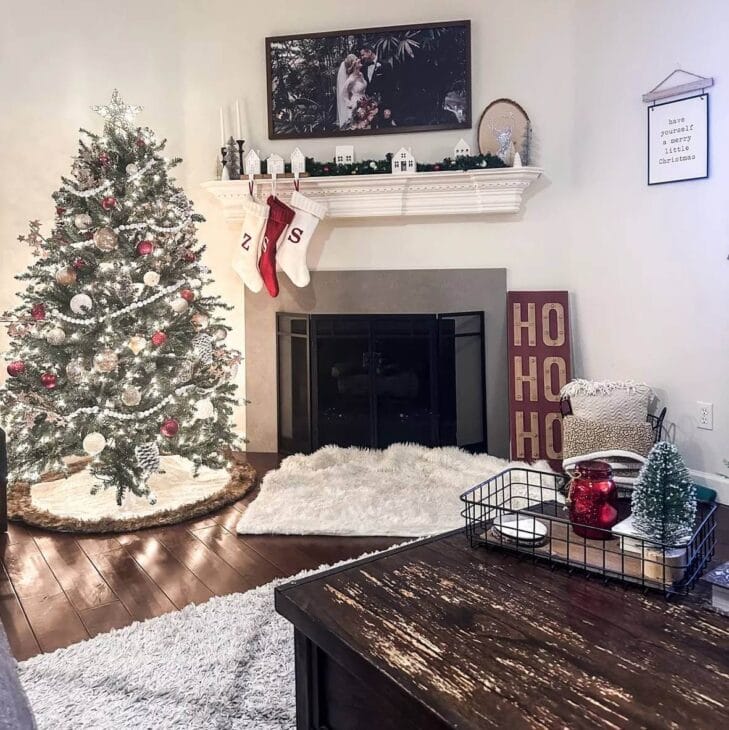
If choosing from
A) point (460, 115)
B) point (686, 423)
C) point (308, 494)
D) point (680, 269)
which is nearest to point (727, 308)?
point (680, 269)

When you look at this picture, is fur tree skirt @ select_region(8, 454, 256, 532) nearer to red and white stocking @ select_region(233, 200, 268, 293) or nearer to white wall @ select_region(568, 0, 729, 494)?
red and white stocking @ select_region(233, 200, 268, 293)

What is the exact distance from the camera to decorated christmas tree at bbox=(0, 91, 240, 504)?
299 centimetres

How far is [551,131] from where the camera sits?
12.4ft

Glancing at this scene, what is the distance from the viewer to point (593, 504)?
1.39 meters

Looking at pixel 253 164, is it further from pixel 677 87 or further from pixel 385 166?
pixel 677 87


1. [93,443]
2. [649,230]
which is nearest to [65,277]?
[93,443]

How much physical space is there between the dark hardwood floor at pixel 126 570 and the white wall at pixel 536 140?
1.64m

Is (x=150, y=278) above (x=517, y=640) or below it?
above

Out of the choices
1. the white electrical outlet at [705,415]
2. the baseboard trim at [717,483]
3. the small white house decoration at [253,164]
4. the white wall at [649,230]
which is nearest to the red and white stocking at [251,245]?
the small white house decoration at [253,164]

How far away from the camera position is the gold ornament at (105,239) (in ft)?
9.82

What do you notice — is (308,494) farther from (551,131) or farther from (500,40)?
(500,40)

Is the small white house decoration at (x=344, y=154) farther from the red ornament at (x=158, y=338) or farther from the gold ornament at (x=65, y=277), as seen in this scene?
the gold ornament at (x=65, y=277)

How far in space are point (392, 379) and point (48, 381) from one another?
181 cm

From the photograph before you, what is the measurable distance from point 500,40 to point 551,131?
582 millimetres
